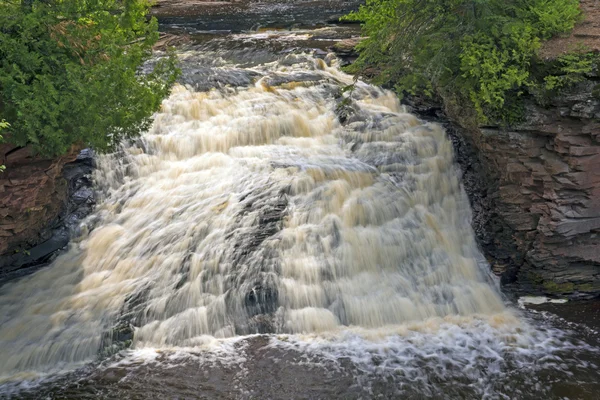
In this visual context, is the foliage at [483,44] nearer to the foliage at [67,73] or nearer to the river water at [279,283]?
the river water at [279,283]

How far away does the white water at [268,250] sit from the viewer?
32.4 ft

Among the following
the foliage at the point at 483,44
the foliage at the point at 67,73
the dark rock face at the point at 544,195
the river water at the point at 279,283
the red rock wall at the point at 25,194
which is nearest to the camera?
the foliage at the point at 67,73

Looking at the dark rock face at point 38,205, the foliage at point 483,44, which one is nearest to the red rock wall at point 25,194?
the dark rock face at point 38,205

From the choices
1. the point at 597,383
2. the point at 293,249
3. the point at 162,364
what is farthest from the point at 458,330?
the point at 162,364

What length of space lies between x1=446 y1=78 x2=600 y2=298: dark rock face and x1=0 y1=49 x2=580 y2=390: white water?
0.68 m

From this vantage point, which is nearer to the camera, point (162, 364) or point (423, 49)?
point (162, 364)

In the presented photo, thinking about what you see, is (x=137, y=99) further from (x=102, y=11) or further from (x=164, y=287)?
(x=164, y=287)

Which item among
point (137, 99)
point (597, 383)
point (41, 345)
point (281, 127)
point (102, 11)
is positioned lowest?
point (597, 383)

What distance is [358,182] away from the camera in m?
12.1

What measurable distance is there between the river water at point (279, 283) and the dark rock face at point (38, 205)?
0.34m

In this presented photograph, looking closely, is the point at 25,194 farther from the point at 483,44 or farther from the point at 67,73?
the point at 483,44

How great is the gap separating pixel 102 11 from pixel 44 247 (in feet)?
15.8

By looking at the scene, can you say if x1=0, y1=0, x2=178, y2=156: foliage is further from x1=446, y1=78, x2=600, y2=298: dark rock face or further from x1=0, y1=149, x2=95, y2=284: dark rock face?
x1=446, y1=78, x2=600, y2=298: dark rock face

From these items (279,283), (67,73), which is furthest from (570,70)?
(67,73)
